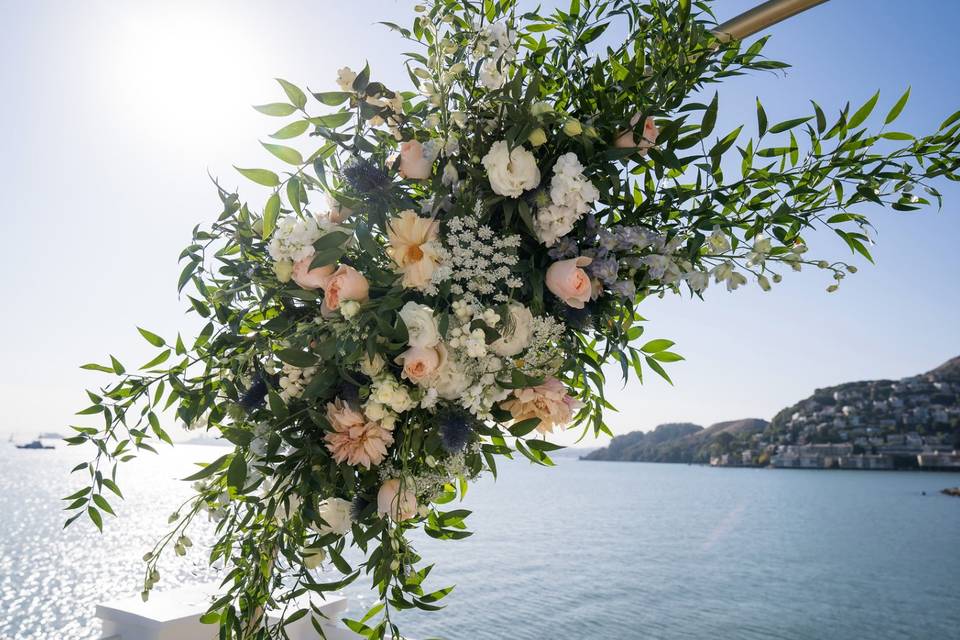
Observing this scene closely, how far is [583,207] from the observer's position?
31.4 inches

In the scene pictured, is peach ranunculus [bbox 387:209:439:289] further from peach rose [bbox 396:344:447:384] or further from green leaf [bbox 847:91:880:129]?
green leaf [bbox 847:91:880:129]

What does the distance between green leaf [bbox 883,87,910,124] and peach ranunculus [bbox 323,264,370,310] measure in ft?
2.35

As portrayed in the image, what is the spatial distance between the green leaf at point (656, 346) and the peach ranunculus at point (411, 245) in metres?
0.39

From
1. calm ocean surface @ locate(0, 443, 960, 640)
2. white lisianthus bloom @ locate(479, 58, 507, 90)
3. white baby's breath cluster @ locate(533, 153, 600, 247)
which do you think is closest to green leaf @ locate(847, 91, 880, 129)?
white baby's breath cluster @ locate(533, 153, 600, 247)

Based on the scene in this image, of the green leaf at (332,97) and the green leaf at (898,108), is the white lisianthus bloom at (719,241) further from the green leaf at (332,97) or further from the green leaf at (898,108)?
the green leaf at (332,97)

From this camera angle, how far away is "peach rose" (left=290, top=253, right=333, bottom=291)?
A: 0.81 meters

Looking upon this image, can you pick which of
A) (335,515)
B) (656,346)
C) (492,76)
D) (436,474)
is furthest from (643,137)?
(335,515)

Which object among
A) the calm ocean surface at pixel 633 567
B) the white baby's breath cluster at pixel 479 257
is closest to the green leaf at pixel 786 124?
the white baby's breath cluster at pixel 479 257

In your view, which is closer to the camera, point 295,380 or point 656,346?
point 295,380

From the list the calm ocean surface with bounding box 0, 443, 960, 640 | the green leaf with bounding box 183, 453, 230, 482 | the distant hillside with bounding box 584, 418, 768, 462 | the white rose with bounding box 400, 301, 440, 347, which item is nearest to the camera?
the white rose with bounding box 400, 301, 440, 347

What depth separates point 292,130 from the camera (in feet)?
2.67

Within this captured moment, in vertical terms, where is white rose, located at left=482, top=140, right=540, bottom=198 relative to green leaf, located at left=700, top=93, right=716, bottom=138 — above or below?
below

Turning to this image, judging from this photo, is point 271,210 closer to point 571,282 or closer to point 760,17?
point 571,282

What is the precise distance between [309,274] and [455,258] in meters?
0.19
